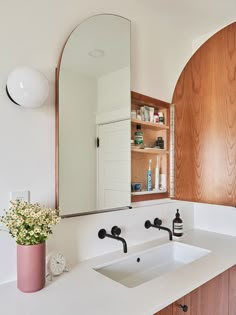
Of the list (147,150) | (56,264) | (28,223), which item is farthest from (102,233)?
(147,150)

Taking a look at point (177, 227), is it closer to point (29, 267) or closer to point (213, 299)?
point (213, 299)

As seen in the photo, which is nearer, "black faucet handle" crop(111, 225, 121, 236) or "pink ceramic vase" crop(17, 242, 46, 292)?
"pink ceramic vase" crop(17, 242, 46, 292)

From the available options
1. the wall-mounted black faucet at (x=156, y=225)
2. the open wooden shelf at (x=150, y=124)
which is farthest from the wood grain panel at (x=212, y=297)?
the open wooden shelf at (x=150, y=124)

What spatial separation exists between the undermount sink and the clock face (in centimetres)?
20

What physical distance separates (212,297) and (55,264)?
840 millimetres

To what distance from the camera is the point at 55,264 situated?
1.17 meters

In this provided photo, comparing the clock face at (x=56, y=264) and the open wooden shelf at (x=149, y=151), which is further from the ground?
the open wooden shelf at (x=149, y=151)

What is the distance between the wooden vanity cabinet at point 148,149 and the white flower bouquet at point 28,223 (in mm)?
750

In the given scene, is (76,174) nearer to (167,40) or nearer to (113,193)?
(113,193)

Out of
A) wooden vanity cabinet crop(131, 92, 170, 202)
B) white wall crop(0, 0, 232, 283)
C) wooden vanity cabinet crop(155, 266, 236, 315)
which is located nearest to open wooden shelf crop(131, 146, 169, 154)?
wooden vanity cabinet crop(131, 92, 170, 202)

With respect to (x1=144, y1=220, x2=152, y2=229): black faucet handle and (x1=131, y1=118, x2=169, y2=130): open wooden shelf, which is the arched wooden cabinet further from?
(x1=144, y1=220, x2=152, y2=229): black faucet handle

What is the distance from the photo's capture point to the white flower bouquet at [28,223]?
3.23 ft

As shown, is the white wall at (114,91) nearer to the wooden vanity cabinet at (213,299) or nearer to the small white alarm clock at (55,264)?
the small white alarm clock at (55,264)

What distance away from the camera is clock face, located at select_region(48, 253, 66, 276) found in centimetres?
115
